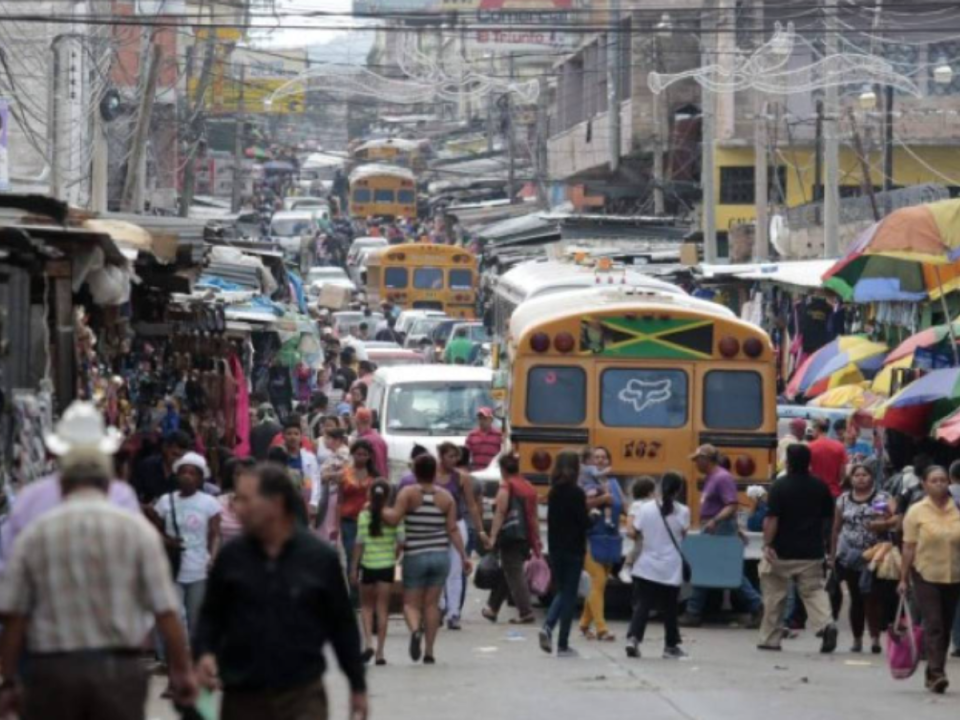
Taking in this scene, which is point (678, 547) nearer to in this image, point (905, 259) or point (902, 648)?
point (902, 648)

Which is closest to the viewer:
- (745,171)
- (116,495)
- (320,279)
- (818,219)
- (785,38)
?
(116,495)

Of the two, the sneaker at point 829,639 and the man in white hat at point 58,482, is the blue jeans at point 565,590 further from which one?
the man in white hat at point 58,482

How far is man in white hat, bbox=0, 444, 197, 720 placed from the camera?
27.9 ft

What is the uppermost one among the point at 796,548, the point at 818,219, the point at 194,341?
the point at 818,219

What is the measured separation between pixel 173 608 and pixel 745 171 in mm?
55436

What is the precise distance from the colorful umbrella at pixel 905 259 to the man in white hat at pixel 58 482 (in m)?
12.6

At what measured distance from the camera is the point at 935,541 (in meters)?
16.3

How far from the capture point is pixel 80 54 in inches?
1522

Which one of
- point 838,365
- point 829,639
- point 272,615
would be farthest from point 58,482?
point 838,365

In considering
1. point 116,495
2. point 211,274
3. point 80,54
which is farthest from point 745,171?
point 116,495

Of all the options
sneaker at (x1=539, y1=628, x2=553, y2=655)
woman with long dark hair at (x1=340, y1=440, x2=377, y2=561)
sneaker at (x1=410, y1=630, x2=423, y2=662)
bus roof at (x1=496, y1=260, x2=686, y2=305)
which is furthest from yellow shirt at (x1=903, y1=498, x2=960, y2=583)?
bus roof at (x1=496, y1=260, x2=686, y2=305)

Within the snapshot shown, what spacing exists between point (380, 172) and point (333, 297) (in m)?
35.7

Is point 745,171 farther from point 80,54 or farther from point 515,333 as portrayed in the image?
point 515,333

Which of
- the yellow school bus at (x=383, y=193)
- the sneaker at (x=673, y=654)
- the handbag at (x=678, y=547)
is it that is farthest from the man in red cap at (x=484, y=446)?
the yellow school bus at (x=383, y=193)
